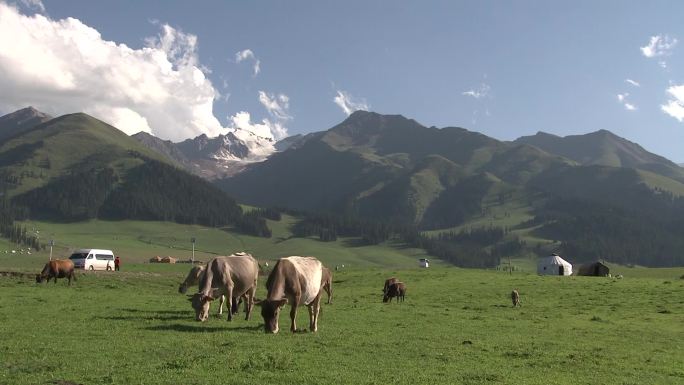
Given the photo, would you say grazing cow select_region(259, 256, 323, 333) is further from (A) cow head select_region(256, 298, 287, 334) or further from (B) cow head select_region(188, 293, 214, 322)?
(B) cow head select_region(188, 293, 214, 322)

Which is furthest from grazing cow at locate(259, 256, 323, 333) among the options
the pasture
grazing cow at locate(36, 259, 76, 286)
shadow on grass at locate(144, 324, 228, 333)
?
grazing cow at locate(36, 259, 76, 286)

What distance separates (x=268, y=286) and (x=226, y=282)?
440 cm

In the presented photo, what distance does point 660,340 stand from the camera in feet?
99.4

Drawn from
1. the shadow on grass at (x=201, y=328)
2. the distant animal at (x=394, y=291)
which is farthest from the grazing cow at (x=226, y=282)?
the distant animal at (x=394, y=291)

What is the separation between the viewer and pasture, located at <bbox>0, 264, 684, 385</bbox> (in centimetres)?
1700

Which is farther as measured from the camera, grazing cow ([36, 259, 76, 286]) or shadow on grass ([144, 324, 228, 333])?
grazing cow ([36, 259, 76, 286])

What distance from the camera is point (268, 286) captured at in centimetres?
2467

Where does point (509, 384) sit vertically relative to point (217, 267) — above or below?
below

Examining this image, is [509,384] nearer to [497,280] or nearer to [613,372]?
[613,372]

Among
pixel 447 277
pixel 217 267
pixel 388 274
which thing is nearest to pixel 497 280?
pixel 447 277

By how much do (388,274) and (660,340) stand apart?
4954 centimetres

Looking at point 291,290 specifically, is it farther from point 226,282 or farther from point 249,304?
point 249,304

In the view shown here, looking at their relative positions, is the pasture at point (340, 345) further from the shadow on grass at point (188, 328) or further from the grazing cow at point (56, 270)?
the grazing cow at point (56, 270)

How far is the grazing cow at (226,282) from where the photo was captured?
2747cm
